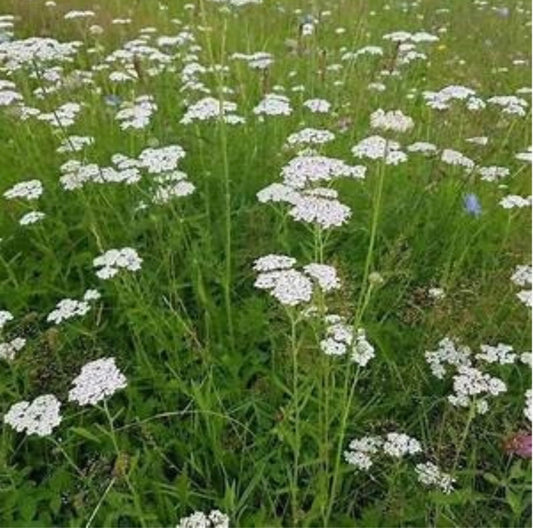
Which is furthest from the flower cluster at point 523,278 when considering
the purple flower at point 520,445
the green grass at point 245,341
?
the purple flower at point 520,445

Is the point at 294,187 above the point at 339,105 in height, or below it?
above

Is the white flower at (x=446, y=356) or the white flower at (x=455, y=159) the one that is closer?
the white flower at (x=446, y=356)

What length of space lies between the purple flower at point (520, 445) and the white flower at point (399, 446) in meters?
0.20

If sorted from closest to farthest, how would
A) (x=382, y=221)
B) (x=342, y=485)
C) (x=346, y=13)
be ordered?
(x=342, y=485), (x=382, y=221), (x=346, y=13)

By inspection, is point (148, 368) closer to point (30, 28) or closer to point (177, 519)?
point (177, 519)

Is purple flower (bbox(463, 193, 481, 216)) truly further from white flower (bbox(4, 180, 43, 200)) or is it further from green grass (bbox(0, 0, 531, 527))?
white flower (bbox(4, 180, 43, 200))

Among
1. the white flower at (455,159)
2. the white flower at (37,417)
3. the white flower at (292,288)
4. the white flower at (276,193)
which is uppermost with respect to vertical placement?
the white flower at (292,288)

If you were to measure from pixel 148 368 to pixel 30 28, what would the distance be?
13.3 ft

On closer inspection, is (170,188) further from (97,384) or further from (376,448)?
(376,448)

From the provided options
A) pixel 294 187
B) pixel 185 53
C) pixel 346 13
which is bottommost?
pixel 346 13

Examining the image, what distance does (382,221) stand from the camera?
259 centimetres

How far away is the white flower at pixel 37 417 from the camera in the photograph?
1.61m

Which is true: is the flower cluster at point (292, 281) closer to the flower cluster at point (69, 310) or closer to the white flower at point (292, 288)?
the white flower at point (292, 288)

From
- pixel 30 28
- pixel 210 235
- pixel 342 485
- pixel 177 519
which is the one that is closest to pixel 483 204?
pixel 210 235
